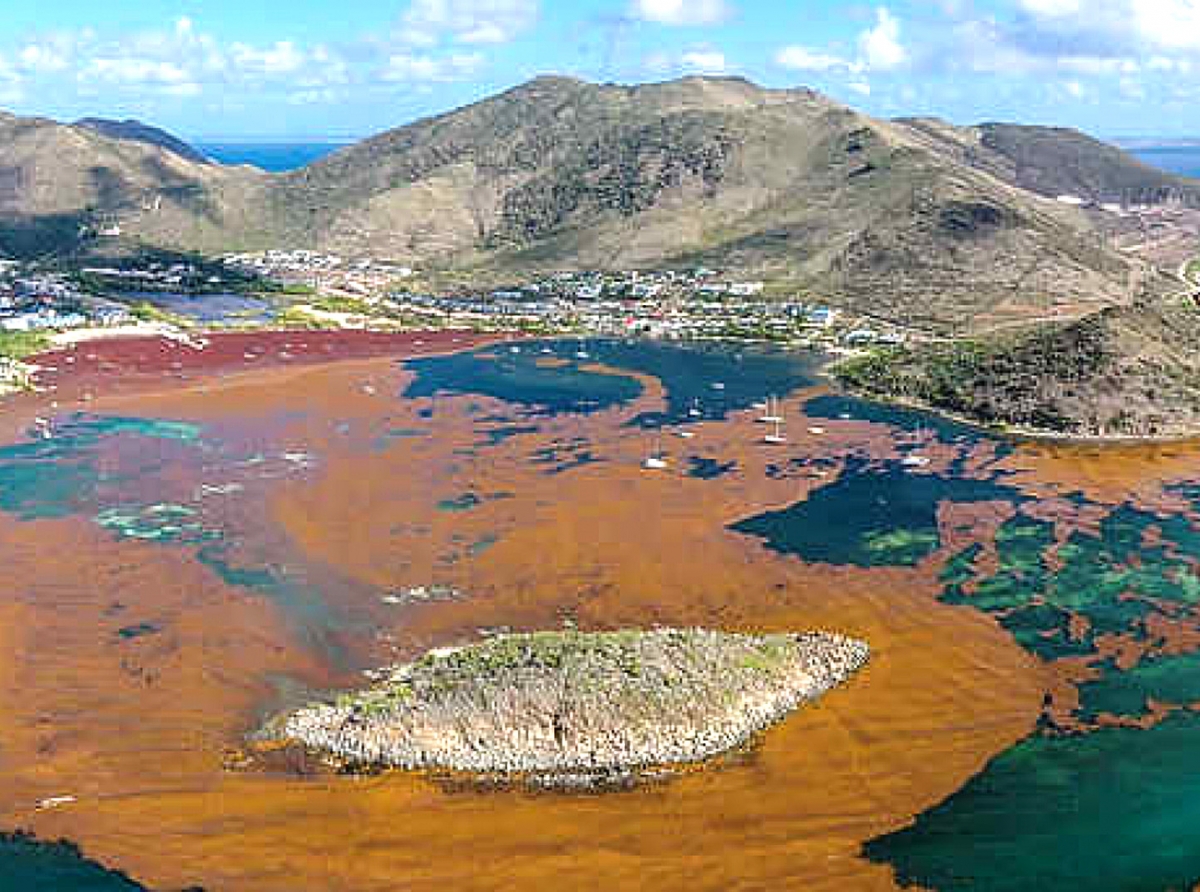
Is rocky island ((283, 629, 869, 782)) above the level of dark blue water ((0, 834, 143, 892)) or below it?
above

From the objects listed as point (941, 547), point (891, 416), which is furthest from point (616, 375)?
point (941, 547)

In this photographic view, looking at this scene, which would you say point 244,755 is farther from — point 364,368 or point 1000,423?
point 364,368

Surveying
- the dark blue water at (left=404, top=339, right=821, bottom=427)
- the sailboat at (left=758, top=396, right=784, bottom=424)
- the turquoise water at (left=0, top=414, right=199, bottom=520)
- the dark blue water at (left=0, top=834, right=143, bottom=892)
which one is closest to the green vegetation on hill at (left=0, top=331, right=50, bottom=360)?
the turquoise water at (left=0, top=414, right=199, bottom=520)

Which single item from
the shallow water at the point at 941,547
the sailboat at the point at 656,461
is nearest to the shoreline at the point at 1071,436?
the shallow water at the point at 941,547

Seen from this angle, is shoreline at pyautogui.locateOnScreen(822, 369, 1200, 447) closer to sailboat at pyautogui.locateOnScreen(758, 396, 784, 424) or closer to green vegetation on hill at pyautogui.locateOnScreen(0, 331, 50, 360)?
sailboat at pyautogui.locateOnScreen(758, 396, 784, 424)

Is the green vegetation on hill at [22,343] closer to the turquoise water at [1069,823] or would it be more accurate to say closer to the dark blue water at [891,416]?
the dark blue water at [891,416]

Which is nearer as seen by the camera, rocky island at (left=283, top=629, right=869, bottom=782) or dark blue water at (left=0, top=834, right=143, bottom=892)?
dark blue water at (left=0, top=834, right=143, bottom=892)
